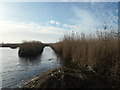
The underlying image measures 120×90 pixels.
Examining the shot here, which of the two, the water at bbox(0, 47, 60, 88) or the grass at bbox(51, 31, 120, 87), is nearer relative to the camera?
the grass at bbox(51, 31, 120, 87)

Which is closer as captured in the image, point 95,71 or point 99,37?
point 95,71

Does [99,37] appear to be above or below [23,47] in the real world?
above

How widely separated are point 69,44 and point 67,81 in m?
6.93

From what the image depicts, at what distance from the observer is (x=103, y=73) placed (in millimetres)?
5797

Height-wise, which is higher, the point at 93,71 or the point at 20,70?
the point at 93,71

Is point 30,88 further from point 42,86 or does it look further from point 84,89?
point 84,89

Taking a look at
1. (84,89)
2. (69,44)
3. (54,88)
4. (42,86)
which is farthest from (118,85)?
(69,44)

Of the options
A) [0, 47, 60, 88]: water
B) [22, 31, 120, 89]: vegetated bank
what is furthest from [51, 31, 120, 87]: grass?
[0, 47, 60, 88]: water

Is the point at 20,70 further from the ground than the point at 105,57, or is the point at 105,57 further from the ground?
the point at 105,57

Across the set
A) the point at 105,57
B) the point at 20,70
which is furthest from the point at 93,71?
the point at 20,70

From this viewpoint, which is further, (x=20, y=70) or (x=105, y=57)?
(x=20, y=70)

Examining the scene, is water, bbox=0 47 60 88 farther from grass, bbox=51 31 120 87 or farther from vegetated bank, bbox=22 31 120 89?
grass, bbox=51 31 120 87

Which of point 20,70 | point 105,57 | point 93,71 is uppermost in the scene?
point 105,57

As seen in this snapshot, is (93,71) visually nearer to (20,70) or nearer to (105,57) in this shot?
(105,57)
